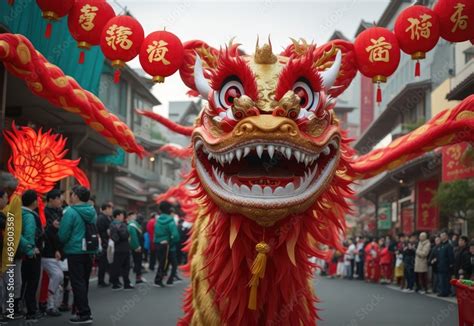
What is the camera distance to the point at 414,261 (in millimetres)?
13719

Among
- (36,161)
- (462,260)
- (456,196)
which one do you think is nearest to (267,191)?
(36,161)

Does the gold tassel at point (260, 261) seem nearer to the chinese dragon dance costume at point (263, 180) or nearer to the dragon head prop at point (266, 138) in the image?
the chinese dragon dance costume at point (263, 180)

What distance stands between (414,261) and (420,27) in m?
9.17

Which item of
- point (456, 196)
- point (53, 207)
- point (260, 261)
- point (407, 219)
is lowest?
point (260, 261)

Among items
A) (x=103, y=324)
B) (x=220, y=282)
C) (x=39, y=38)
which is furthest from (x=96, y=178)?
(x=220, y=282)

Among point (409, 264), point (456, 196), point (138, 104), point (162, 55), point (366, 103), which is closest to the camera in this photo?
point (162, 55)

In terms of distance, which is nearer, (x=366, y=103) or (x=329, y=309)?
(x=329, y=309)

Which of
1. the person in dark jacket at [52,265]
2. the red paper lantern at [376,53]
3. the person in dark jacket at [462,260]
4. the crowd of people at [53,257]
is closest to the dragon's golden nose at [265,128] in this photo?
the red paper lantern at [376,53]

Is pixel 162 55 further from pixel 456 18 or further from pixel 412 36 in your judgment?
pixel 456 18

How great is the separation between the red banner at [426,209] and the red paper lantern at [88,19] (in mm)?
15547

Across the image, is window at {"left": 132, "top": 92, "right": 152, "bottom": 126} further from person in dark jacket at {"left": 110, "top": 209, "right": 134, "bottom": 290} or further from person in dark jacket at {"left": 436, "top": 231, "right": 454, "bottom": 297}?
person in dark jacket at {"left": 436, "top": 231, "right": 454, "bottom": 297}

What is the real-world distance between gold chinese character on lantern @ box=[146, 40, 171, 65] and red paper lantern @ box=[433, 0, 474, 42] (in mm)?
2687

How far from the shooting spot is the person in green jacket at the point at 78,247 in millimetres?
6516

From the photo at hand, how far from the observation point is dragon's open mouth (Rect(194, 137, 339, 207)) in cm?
350
